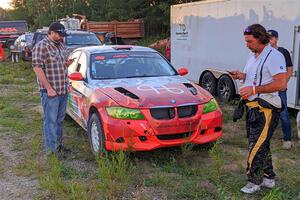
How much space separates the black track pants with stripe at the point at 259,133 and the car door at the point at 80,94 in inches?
106

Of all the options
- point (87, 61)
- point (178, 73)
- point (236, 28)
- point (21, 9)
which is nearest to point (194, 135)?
point (178, 73)

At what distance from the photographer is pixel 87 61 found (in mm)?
7070

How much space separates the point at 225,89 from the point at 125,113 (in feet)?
18.1

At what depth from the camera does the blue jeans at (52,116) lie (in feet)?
19.9

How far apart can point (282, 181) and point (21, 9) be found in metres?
63.9

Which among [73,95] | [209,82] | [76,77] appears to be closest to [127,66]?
[76,77]

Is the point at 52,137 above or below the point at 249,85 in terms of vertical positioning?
below

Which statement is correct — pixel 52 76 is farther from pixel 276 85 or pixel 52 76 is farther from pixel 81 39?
pixel 81 39

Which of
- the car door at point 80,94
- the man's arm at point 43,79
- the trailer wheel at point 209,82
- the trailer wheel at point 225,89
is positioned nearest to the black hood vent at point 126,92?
the car door at point 80,94

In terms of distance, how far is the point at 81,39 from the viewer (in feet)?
52.4

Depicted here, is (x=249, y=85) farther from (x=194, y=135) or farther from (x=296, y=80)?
(x=296, y=80)

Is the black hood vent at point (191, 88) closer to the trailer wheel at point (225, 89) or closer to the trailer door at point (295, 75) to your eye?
the trailer door at point (295, 75)

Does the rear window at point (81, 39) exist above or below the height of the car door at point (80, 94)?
above

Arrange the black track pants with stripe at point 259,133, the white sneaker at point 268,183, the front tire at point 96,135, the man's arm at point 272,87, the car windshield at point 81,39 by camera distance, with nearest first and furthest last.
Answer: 1. the man's arm at point 272,87
2. the black track pants with stripe at point 259,133
3. the white sneaker at point 268,183
4. the front tire at point 96,135
5. the car windshield at point 81,39
